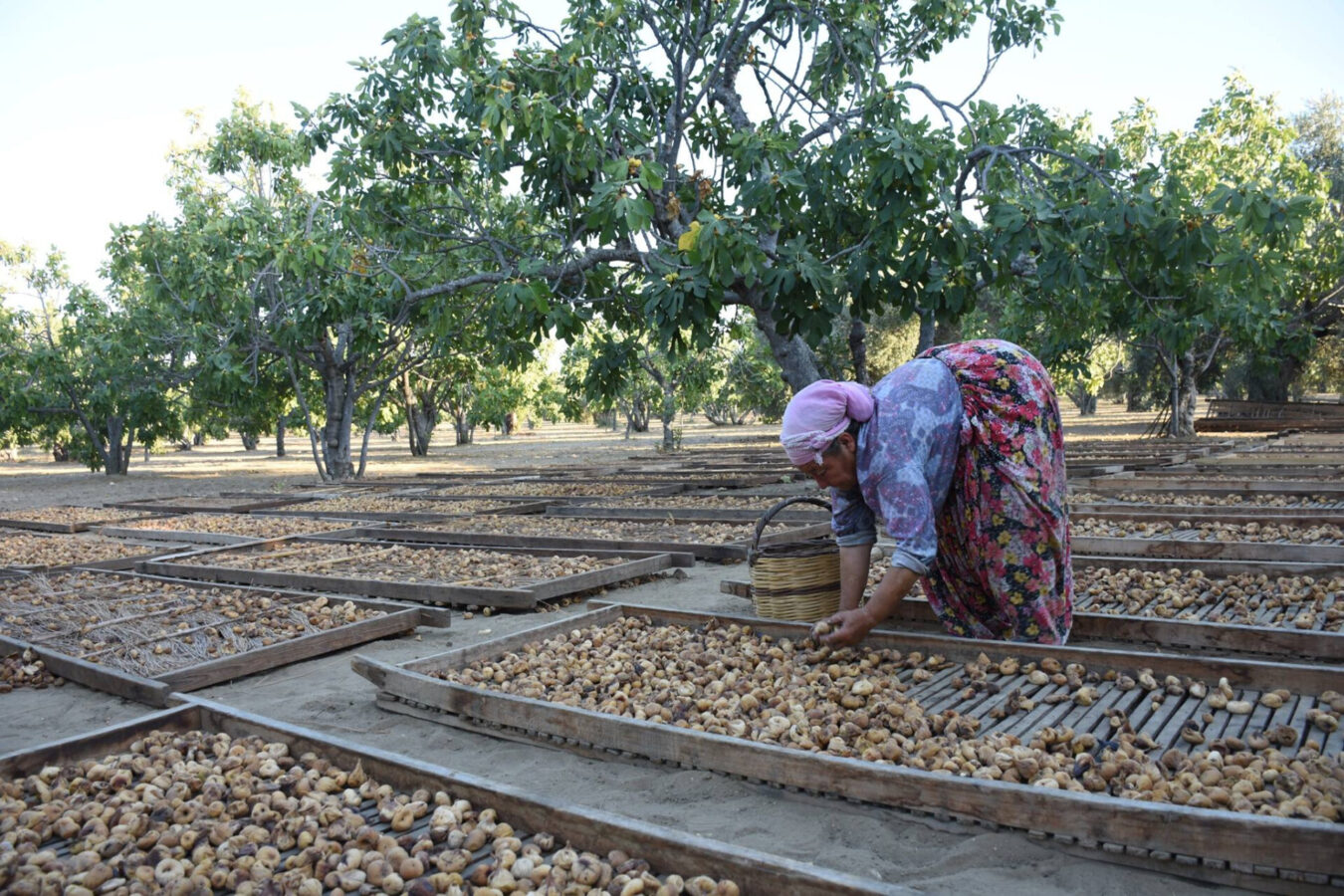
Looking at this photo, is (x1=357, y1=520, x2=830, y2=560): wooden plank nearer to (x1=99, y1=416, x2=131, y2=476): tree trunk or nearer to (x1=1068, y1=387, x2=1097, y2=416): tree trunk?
(x1=99, y1=416, x2=131, y2=476): tree trunk

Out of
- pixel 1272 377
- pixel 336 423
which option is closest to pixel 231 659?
pixel 336 423

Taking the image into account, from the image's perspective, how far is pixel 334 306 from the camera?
27.2 feet

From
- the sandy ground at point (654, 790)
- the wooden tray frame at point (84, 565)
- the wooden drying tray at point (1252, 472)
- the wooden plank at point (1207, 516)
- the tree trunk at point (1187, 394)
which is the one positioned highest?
the tree trunk at point (1187, 394)

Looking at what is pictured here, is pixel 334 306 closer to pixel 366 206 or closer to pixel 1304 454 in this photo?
pixel 366 206

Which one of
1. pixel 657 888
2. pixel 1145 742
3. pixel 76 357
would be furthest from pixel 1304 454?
pixel 76 357

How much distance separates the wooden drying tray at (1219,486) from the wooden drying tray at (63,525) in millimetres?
8737

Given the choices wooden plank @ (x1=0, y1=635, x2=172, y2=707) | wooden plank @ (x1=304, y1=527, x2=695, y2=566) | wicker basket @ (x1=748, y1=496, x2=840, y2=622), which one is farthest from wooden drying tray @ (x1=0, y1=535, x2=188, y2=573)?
wicker basket @ (x1=748, y1=496, x2=840, y2=622)

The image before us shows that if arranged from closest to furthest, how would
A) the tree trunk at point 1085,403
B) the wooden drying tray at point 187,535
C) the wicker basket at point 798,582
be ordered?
the wicker basket at point 798,582
the wooden drying tray at point 187,535
the tree trunk at point 1085,403

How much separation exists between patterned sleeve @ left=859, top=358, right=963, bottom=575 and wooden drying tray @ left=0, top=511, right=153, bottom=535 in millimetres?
8158

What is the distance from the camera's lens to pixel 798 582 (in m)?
3.58

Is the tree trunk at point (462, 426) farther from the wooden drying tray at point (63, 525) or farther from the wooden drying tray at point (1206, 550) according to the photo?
the wooden drying tray at point (1206, 550)

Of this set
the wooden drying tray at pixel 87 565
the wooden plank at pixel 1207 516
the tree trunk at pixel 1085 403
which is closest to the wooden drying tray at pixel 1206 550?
the wooden plank at pixel 1207 516

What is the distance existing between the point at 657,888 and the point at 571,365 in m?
27.8

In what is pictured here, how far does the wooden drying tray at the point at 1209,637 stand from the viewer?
9.64 ft
